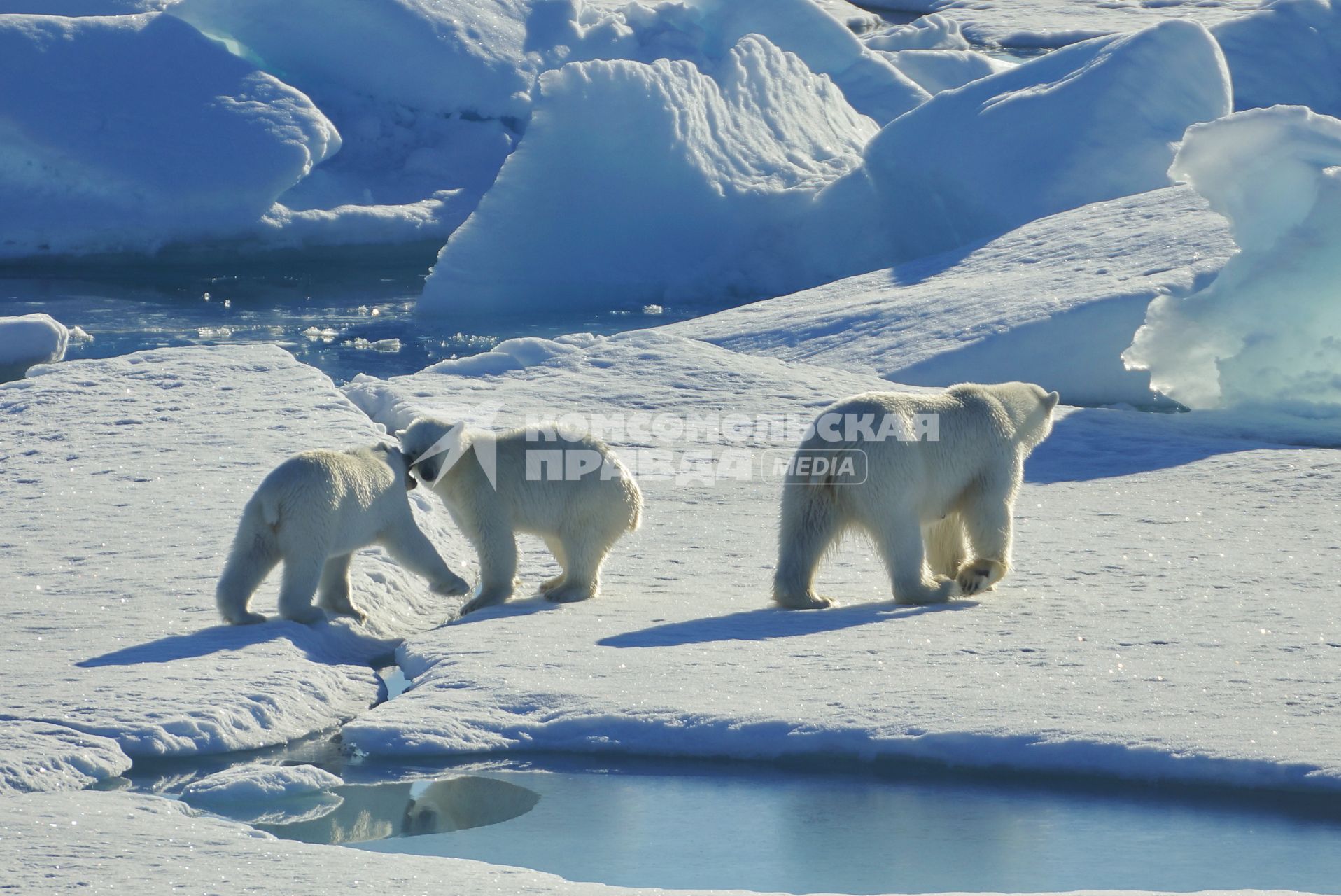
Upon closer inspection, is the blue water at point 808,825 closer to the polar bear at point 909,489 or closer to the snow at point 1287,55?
A: the polar bear at point 909,489

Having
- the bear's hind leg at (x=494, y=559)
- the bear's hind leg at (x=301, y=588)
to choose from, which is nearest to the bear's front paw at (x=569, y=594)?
the bear's hind leg at (x=494, y=559)

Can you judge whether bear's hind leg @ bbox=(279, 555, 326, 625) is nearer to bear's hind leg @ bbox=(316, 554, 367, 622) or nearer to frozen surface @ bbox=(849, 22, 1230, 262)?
bear's hind leg @ bbox=(316, 554, 367, 622)

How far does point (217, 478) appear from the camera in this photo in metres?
6.74

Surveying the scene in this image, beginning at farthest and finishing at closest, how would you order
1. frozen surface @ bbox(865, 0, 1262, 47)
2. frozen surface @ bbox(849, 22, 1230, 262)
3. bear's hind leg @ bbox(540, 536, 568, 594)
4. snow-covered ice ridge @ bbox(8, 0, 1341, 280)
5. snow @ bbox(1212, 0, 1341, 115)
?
→ 1. frozen surface @ bbox(865, 0, 1262, 47)
2. snow @ bbox(1212, 0, 1341, 115)
3. snow-covered ice ridge @ bbox(8, 0, 1341, 280)
4. frozen surface @ bbox(849, 22, 1230, 262)
5. bear's hind leg @ bbox(540, 536, 568, 594)

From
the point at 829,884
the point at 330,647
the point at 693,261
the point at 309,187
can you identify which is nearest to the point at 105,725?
the point at 330,647

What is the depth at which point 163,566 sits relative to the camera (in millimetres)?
5602

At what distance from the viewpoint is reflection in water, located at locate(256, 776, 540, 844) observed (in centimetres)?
371

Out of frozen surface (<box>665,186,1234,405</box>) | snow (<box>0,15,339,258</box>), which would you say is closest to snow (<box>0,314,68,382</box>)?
snow (<box>0,15,339,258</box>)

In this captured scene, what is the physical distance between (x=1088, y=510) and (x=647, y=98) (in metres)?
7.90

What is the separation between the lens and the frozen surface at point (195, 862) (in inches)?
127

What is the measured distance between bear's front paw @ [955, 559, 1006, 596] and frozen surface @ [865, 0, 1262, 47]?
20004 mm

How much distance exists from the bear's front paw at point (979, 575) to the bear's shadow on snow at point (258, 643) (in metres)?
2.00

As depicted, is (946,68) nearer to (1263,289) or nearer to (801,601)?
(1263,289)

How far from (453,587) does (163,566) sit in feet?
3.61
